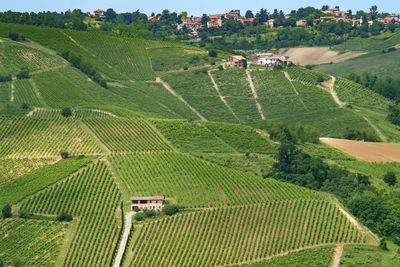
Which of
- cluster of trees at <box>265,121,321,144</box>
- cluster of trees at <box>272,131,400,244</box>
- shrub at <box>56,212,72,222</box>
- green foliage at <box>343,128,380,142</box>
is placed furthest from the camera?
green foliage at <box>343,128,380,142</box>

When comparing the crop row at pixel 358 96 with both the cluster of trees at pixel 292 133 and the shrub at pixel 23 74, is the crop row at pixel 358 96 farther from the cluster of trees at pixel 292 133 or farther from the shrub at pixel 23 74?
the shrub at pixel 23 74

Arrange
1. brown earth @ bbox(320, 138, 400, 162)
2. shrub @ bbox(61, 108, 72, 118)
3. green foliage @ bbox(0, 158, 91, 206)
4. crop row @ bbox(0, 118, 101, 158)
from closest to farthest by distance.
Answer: green foliage @ bbox(0, 158, 91, 206) → crop row @ bbox(0, 118, 101, 158) → shrub @ bbox(61, 108, 72, 118) → brown earth @ bbox(320, 138, 400, 162)

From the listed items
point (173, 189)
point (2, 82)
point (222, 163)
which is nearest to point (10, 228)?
point (173, 189)

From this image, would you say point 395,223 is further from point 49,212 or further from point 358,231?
point 49,212

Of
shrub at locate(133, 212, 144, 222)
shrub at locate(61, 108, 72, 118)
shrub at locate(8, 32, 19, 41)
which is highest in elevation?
shrub at locate(8, 32, 19, 41)

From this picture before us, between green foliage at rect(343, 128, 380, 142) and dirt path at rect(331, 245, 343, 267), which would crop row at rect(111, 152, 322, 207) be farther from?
green foliage at rect(343, 128, 380, 142)

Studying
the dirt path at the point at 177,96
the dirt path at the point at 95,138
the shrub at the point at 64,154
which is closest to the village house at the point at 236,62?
the dirt path at the point at 177,96

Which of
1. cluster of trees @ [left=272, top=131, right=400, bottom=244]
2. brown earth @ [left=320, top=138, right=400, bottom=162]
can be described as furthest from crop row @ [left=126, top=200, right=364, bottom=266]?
brown earth @ [left=320, top=138, right=400, bottom=162]
